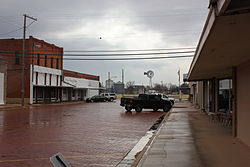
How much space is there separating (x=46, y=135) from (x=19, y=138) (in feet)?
4.11

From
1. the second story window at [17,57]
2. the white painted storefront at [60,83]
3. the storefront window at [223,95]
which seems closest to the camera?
the storefront window at [223,95]

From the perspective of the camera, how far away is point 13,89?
45594mm

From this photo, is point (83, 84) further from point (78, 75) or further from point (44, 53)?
point (44, 53)

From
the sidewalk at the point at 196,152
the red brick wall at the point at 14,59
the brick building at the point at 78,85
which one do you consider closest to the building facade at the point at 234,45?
the sidewalk at the point at 196,152

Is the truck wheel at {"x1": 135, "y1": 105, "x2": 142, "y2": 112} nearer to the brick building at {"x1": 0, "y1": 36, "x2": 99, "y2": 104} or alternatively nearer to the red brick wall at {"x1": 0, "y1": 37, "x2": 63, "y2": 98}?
the brick building at {"x1": 0, "y1": 36, "x2": 99, "y2": 104}

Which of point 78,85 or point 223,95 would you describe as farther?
point 78,85

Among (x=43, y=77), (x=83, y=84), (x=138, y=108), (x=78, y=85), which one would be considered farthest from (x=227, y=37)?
(x=83, y=84)

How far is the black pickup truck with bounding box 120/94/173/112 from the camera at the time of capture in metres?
29.9

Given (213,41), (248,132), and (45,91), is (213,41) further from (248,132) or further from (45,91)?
(45,91)

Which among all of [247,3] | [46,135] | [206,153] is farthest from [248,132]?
[46,135]

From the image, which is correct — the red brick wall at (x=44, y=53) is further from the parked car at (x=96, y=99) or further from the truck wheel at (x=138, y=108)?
the truck wheel at (x=138, y=108)

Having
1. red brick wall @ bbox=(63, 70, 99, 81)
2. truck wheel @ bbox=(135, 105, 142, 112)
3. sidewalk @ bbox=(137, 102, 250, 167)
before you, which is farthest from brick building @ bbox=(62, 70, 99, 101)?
sidewalk @ bbox=(137, 102, 250, 167)

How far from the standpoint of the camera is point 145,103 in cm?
3014

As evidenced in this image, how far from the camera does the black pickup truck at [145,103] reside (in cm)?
2989
